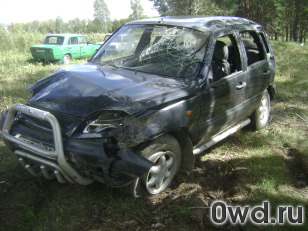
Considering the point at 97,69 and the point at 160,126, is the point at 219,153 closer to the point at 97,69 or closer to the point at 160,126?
the point at 160,126

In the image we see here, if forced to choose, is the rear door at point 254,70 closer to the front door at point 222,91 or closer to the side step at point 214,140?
the front door at point 222,91

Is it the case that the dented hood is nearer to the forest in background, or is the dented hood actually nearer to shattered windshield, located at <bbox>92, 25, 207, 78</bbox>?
shattered windshield, located at <bbox>92, 25, 207, 78</bbox>

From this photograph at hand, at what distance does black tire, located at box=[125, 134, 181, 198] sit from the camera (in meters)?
2.71

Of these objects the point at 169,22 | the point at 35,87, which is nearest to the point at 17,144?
the point at 35,87

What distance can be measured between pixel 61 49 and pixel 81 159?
11.4m

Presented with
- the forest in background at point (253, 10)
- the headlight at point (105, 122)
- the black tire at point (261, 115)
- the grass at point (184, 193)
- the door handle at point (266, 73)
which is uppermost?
the forest in background at point (253, 10)

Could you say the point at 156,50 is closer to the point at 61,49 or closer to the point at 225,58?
the point at 225,58

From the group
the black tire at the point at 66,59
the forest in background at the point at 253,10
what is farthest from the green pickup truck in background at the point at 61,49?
the forest in background at the point at 253,10

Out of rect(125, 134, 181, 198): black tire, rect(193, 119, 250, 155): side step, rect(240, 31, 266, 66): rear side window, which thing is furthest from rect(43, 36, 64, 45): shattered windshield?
rect(125, 134, 181, 198): black tire

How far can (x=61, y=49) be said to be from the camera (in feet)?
41.7

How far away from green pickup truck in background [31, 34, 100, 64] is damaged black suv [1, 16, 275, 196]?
926 cm

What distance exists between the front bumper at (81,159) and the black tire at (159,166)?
25 centimetres

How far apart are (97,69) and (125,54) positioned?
61 cm

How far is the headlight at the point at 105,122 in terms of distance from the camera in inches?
98.7
